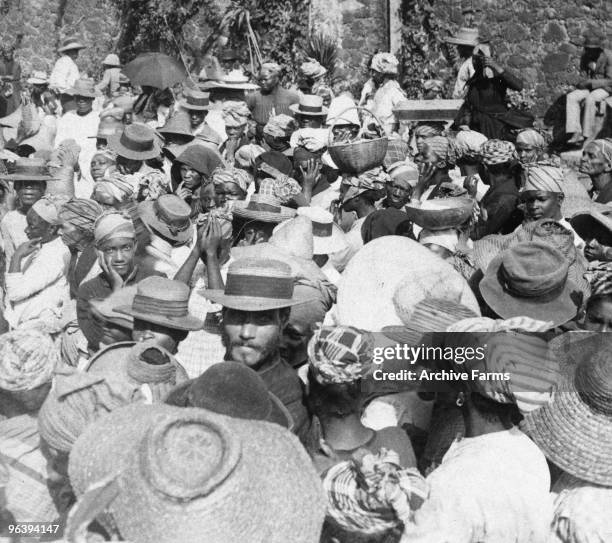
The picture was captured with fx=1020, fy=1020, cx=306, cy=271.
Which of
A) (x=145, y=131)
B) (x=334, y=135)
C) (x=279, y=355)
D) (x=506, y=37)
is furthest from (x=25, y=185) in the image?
(x=506, y=37)

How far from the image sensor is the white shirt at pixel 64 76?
13.2 meters

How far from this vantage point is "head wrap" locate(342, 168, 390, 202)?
6676 mm

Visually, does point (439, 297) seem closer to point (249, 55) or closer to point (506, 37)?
point (506, 37)

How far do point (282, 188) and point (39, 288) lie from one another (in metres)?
1.99

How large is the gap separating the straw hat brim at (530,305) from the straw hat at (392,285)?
0.28 ft

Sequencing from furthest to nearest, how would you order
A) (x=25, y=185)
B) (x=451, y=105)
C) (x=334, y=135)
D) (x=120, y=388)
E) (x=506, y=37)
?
(x=506, y=37) < (x=451, y=105) < (x=334, y=135) < (x=25, y=185) < (x=120, y=388)

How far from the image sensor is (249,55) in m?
16.2

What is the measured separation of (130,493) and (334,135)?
17.4 ft

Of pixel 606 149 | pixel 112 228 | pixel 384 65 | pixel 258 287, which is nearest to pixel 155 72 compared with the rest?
pixel 384 65

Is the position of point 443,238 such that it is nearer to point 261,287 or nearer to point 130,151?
point 261,287

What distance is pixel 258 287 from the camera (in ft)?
13.6

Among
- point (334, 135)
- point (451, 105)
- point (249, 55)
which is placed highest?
point (334, 135)

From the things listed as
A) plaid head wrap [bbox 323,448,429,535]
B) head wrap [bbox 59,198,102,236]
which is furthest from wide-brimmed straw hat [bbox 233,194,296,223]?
plaid head wrap [bbox 323,448,429,535]

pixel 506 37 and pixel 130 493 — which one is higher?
pixel 130 493
